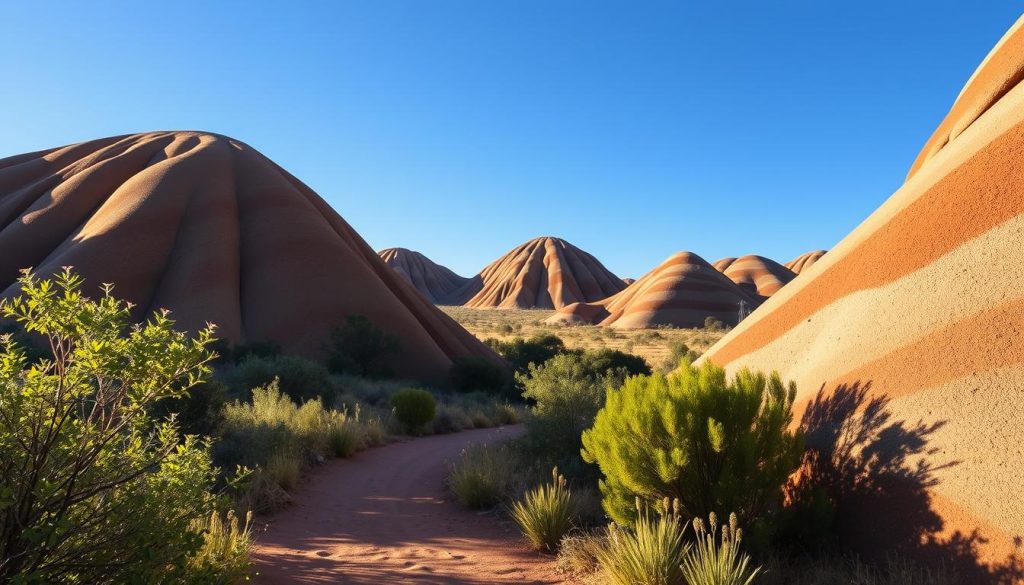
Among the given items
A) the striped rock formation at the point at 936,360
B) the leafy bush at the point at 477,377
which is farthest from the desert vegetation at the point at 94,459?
the leafy bush at the point at 477,377

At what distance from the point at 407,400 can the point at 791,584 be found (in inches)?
500

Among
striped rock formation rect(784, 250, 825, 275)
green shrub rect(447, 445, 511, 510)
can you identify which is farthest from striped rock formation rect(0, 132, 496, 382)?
striped rock formation rect(784, 250, 825, 275)

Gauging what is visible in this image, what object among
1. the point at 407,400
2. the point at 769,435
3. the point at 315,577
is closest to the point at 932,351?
the point at 769,435

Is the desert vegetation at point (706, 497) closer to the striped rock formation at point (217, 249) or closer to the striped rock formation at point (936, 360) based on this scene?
the striped rock formation at point (936, 360)

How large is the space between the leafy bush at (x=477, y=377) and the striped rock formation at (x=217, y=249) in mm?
952

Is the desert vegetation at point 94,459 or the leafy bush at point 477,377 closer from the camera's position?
the desert vegetation at point 94,459

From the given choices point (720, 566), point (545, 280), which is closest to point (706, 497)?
point (720, 566)

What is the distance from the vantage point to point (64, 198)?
1296 inches

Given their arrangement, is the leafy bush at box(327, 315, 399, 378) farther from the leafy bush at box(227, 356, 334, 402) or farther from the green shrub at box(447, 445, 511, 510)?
the green shrub at box(447, 445, 511, 510)

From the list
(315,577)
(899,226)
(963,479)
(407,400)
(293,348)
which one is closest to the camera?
(963,479)

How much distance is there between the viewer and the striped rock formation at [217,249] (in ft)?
92.2

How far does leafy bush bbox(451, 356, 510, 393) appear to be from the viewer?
26859 mm

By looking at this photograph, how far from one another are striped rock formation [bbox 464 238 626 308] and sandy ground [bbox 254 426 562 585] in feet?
307

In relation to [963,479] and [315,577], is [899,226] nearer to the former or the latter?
[963,479]
